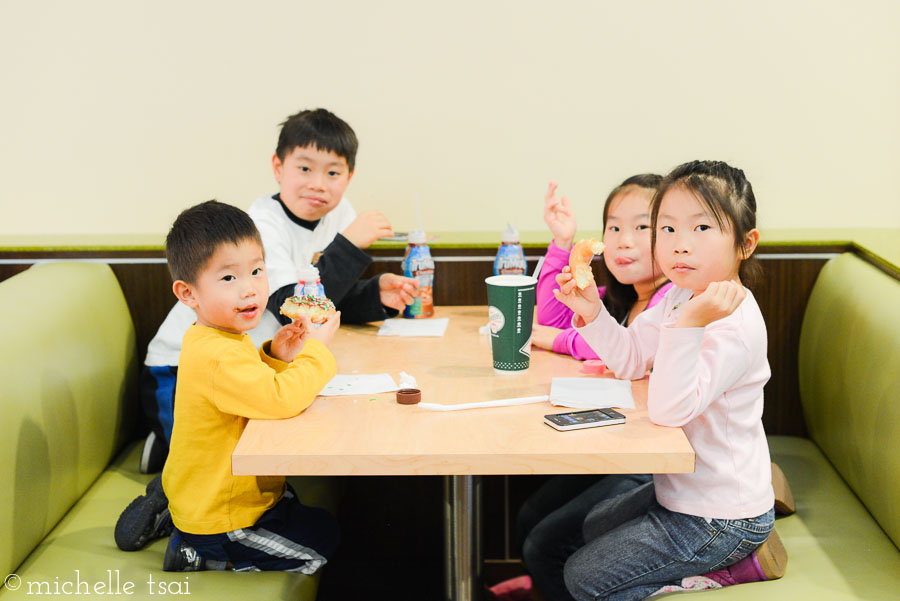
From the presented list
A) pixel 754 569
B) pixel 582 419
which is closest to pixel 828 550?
pixel 754 569

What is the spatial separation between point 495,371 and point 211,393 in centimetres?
56

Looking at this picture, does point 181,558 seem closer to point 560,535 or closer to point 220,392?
point 220,392

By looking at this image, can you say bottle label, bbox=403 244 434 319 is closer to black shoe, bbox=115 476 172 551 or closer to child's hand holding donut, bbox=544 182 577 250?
child's hand holding donut, bbox=544 182 577 250

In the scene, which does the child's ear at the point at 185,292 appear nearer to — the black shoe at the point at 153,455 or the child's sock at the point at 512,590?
the black shoe at the point at 153,455

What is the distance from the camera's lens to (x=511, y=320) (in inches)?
63.7

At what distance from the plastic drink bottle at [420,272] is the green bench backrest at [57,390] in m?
0.81

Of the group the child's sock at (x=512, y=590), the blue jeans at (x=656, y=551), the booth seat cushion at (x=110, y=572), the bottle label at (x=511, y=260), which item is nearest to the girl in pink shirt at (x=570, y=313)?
the bottle label at (x=511, y=260)

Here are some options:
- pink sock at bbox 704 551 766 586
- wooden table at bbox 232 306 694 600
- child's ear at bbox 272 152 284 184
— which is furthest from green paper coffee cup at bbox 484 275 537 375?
child's ear at bbox 272 152 284 184

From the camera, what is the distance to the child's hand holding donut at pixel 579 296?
1.59m

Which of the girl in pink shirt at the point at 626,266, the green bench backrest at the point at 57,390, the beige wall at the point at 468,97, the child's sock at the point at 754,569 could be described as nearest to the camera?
the child's sock at the point at 754,569

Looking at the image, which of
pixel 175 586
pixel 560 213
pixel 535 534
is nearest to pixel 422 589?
pixel 535 534

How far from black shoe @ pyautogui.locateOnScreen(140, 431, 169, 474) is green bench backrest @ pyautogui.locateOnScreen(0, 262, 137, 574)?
0.10 metres

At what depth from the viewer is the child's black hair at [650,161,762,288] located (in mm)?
1449

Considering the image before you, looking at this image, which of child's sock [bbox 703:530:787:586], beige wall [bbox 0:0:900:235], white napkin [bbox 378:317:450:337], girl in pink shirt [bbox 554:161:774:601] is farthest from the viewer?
beige wall [bbox 0:0:900:235]
